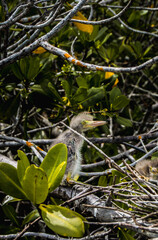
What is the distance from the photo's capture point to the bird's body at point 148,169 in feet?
5.94

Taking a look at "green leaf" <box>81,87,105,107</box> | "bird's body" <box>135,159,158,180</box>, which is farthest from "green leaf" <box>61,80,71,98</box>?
"bird's body" <box>135,159,158,180</box>

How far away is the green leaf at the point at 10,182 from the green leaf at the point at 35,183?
0.33 ft

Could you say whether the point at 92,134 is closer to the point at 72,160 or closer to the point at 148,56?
the point at 72,160

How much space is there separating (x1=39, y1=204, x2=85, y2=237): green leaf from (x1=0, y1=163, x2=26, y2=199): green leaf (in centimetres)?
16

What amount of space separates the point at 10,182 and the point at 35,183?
7.7 inches

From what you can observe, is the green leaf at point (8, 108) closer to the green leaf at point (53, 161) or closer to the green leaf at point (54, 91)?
the green leaf at point (54, 91)

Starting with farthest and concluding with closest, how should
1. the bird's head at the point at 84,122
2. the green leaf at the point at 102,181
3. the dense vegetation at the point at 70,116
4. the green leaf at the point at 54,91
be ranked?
the bird's head at the point at 84,122
the green leaf at the point at 54,91
the green leaf at the point at 102,181
the dense vegetation at the point at 70,116

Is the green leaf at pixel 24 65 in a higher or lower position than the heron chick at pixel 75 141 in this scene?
higher

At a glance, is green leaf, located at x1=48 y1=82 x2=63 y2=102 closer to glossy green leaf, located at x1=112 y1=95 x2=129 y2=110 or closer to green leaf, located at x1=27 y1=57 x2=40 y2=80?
green leaf, located at x1=27 y1=57 x2=40 y2=80

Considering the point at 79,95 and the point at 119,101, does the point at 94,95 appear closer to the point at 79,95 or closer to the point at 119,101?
the point at 79,95

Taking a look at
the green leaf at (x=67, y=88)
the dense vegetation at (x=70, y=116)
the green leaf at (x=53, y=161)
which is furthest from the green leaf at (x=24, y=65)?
the green leaf at (x=53, y=161)

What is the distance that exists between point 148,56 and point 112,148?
1.20m

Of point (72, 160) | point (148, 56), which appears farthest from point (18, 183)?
point (148, 56)

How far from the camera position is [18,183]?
1261mm
